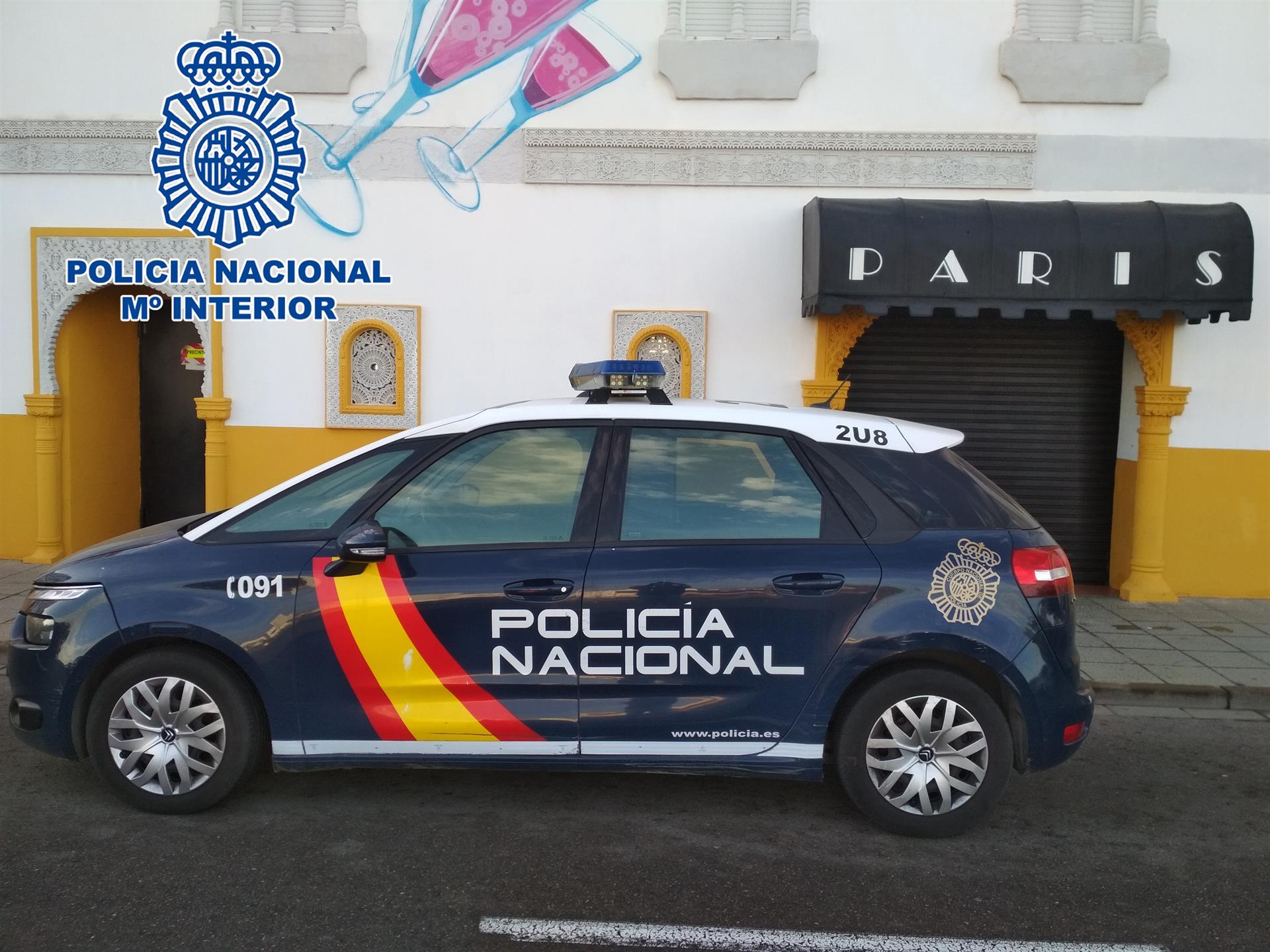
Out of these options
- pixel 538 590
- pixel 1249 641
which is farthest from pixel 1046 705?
pixel 1249 641

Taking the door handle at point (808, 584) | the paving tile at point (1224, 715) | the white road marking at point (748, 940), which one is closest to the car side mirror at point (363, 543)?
the white road marking at point (748, 940)

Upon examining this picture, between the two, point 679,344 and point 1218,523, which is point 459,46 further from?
point 1218,523

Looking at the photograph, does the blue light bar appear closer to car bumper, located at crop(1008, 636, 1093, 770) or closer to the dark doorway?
car bumper, located at crop(1008, 636, 1093, 770)

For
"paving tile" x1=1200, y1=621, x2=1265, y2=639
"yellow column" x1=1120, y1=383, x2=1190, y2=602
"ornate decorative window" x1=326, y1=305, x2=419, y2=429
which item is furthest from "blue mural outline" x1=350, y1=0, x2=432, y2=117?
"paving tile" x1=1200, y1=621, x2=1265, y2=639

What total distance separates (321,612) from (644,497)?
1.35 metres

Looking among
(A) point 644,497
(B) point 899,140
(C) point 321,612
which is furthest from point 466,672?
(B) point 899,140

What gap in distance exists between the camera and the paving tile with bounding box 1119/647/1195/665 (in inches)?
272

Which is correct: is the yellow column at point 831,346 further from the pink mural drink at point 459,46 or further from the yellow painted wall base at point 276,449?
the yellow painted wall base at point 276,449

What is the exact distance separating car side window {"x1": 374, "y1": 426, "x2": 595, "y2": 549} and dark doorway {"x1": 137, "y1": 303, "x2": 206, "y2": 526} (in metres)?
6.84

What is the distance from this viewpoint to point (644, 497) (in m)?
4.27

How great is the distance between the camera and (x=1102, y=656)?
7.04 m

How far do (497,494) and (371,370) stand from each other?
5.18 m

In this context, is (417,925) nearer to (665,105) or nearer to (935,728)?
(935,728)

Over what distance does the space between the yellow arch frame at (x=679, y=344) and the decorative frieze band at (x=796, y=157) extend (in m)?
1.21
